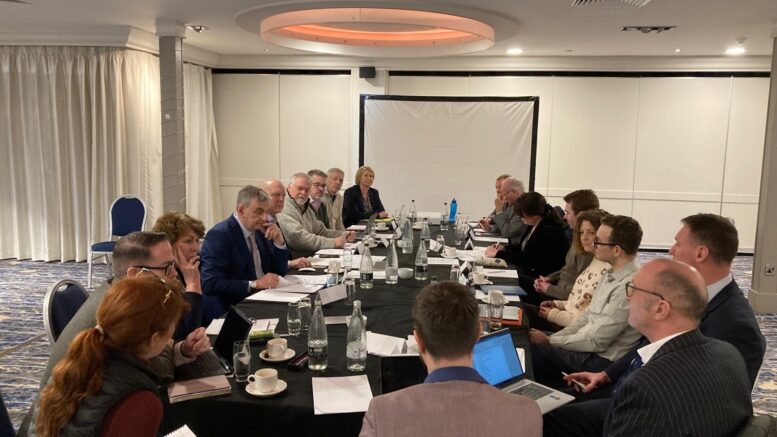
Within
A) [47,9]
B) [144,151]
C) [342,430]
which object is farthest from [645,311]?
[144,151]

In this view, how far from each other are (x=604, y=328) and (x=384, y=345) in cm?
103

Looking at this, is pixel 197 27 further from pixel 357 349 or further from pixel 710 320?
pixel 710 320

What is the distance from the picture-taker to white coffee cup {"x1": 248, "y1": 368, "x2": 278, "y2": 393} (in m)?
1.98

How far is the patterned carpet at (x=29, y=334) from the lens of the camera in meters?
3.71

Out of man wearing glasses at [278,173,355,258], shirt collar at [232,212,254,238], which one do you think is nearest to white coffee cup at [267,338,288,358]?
shirt collar at [232,212,254,238]

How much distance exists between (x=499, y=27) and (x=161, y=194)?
4630 mm

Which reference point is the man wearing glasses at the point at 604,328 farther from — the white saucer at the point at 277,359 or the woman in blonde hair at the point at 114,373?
the woman in blonde hair at the point at 114,373

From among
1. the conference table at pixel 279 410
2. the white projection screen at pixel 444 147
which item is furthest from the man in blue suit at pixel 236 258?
the white projection screen at pixel 444 147

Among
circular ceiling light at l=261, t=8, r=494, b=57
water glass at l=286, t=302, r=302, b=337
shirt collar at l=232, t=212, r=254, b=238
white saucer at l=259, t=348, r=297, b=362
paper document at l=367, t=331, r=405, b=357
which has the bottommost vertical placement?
paper document at l=367, t=331, r=405, b=357

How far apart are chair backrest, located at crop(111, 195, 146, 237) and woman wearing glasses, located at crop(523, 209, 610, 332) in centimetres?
431

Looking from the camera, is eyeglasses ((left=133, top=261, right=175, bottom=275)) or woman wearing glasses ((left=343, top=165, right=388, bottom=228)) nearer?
eyeglasses ((left=133, top=261, right=175, bottom=275))

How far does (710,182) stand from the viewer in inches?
337

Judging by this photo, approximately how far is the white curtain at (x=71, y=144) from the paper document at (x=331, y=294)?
5009mm

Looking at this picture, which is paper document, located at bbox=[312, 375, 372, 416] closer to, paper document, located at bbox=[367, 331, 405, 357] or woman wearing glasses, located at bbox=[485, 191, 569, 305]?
paper document, located at bbox=[367, 331, 405, 357]
